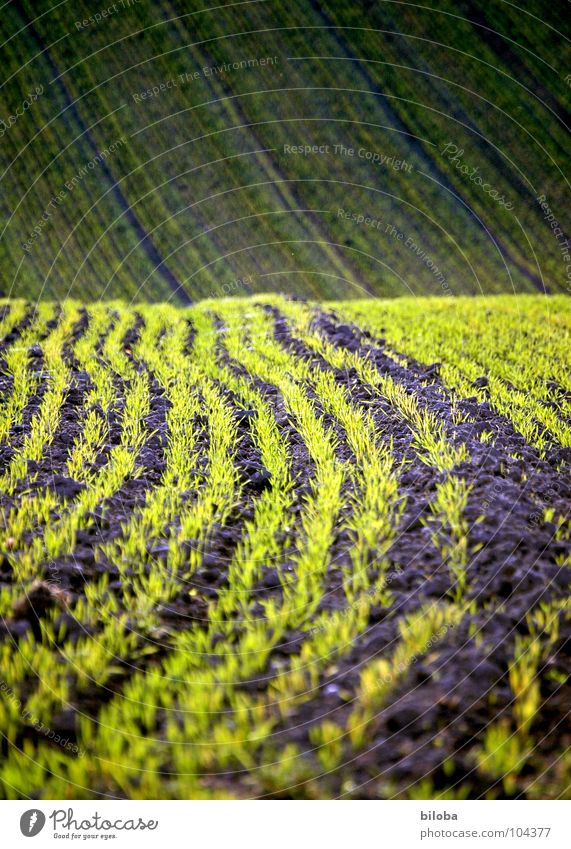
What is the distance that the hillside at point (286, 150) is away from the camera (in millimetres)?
19531

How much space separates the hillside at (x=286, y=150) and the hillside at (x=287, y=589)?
1534 centimetres

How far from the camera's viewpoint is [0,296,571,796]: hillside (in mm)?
2000

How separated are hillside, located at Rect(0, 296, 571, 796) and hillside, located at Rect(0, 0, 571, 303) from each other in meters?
15.3

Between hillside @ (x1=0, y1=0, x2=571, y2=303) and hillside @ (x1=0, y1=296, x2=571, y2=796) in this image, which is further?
hillside @ (x1=0, y1=0, x2=571, y2=303)

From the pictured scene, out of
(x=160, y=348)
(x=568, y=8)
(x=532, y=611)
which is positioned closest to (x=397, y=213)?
(x=568, y=8)

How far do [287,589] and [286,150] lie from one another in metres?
21.4
